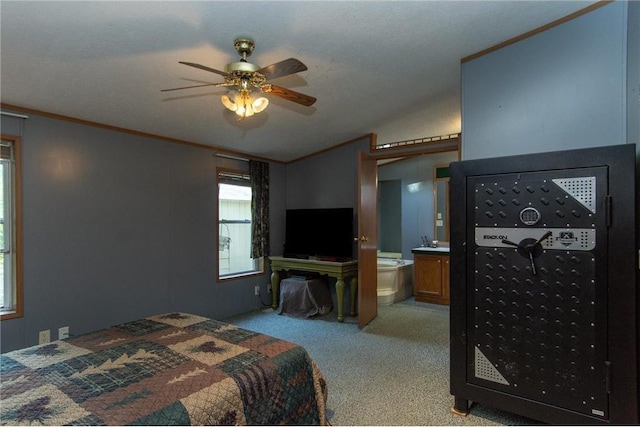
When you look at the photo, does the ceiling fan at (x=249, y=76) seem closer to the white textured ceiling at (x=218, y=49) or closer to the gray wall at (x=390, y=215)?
the white textured ceiling at (x=218, y=49)

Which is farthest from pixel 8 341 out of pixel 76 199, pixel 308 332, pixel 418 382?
pixel 418 382

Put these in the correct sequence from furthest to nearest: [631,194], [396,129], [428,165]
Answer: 1. [428,165]
2. [396,129]
3. [631,194]

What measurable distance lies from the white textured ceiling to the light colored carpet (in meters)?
2.45

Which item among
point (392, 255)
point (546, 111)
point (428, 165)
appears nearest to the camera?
point (546, 111)

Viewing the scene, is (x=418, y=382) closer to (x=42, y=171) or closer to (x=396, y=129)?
(x=396, y=129)

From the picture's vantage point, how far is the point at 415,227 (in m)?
6.04

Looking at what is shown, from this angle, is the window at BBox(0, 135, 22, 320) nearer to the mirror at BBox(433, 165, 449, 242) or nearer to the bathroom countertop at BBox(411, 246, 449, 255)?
the bathroom countertop at BBox(411, 246, 449, 255)

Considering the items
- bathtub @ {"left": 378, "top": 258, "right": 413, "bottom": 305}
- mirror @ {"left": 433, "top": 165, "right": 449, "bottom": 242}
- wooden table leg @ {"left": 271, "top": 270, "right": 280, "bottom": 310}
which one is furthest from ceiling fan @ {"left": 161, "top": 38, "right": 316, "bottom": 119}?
mirror @ {"left": 433, "top": 165, "right": 449, "bottom": 242}

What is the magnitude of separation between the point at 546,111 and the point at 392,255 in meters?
4.36

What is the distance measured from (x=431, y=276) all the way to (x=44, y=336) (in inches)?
187

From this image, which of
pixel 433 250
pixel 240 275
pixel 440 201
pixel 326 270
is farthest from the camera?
pixel 440 201

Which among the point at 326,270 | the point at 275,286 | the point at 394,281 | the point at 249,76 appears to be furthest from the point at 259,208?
the point at 249,76

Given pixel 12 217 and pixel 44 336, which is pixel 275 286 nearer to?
pixel 44 336

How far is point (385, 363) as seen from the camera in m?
3.13
